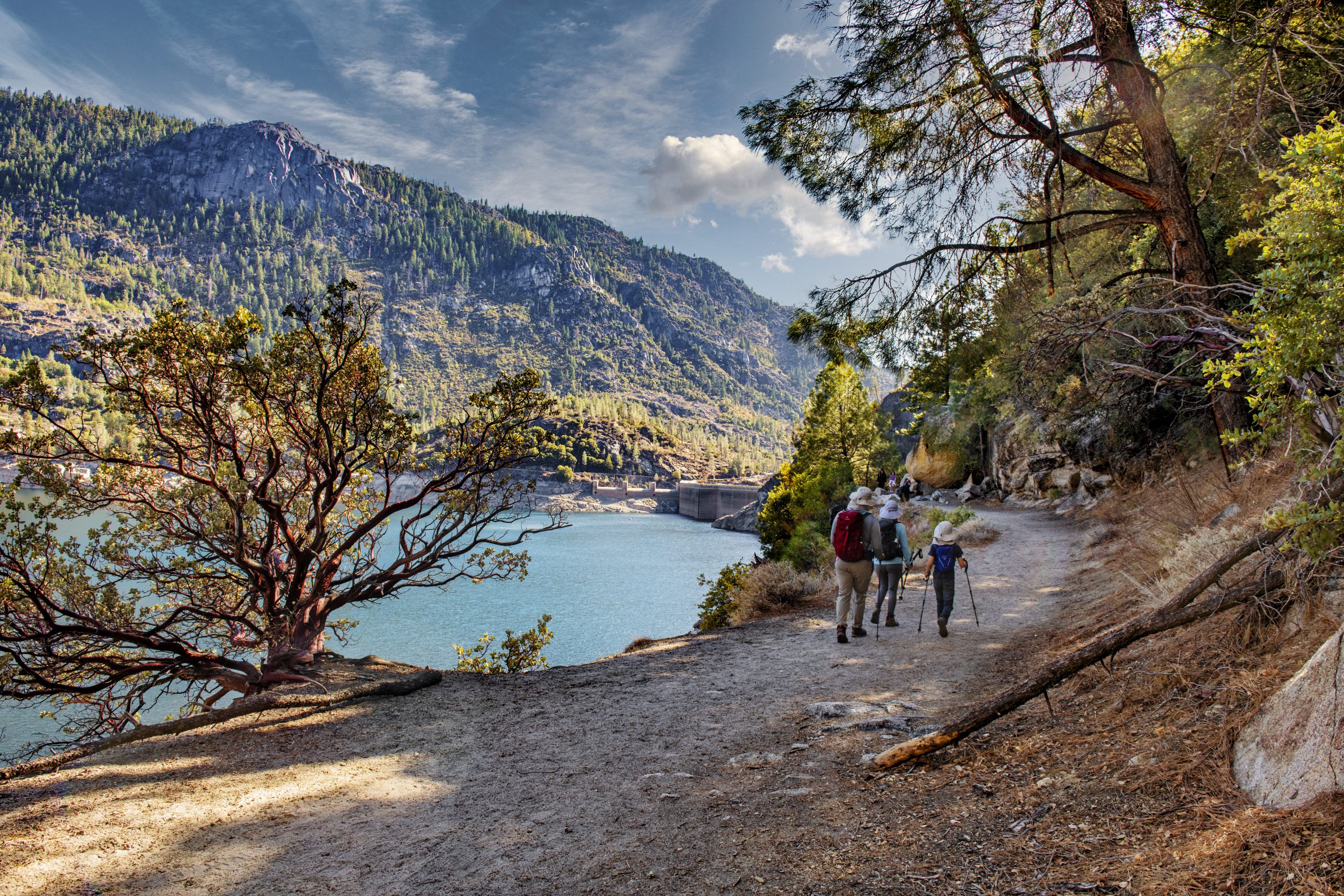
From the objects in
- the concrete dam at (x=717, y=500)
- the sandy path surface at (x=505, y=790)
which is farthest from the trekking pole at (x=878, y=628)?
the concrete dam at (x=717, y=500)

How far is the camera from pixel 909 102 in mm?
6660

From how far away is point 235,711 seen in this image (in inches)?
230

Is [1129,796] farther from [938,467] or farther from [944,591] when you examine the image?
[938,467]

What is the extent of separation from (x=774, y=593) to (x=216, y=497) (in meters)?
8.57

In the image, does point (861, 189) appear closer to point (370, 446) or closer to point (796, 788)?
point (796, 788)

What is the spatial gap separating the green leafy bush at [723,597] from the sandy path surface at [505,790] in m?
5.81

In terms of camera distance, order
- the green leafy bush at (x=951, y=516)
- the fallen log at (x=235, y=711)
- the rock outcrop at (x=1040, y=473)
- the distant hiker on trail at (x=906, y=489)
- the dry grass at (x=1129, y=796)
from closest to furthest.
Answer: the dry grass at (x=1129, y=796) < the fallen log at (x=235, y=711) < the green leafy bush at (x=951, y=516) < the rock outcrop at (x=1040, y=473) < the distant hiker on trail at (x=906, y=489)

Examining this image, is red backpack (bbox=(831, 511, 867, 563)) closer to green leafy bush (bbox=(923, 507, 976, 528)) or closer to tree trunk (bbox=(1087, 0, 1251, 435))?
tree trunk (bbox=(1087, 0, 1251, 435))

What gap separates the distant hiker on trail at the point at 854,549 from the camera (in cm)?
755

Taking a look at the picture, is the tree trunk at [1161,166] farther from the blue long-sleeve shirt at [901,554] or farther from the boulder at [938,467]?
the boulder at [938,467]

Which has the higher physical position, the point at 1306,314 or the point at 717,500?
the point at 1306,314

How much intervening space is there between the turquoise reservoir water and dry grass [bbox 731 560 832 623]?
24.0ft

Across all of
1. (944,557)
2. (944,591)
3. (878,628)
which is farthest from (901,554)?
(878,628)

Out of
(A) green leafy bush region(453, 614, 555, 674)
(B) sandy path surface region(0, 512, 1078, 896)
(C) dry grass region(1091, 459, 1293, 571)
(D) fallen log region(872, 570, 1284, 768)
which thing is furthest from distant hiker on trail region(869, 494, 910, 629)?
(A) green leafy bush region(453, 614, 555, 674)
